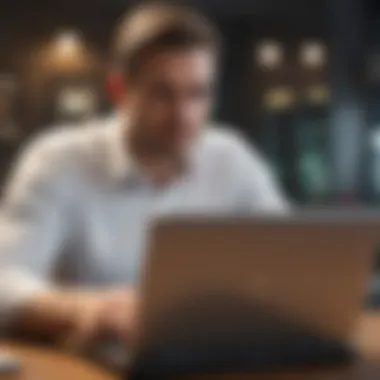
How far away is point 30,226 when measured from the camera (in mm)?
2189

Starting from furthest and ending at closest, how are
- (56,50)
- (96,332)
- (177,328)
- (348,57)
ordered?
(348,57)
(56,50)
(96,332)
(177,328)

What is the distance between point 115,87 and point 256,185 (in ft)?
1.19

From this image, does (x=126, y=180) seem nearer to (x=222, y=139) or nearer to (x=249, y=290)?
(x=222, y=139)

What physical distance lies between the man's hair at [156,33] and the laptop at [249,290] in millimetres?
727

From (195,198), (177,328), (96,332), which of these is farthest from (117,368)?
(195,198)

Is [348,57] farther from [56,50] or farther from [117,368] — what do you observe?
[117,368]

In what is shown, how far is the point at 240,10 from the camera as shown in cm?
229

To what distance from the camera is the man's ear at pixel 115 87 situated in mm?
2229

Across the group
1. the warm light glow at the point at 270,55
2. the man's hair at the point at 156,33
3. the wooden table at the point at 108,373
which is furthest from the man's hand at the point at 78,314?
the warm light glow at the point at 270,55

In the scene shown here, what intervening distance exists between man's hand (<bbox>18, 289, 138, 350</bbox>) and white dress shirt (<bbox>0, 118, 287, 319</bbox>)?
Answer: 34 mm

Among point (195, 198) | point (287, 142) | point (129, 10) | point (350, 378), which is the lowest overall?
point (350, 378)

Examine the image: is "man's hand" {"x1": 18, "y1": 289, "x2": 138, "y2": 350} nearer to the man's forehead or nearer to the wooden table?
the wooden table

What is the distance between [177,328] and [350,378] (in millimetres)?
272

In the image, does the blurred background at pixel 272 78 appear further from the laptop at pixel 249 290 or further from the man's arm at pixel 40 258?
the laptop at pixel 249 290
